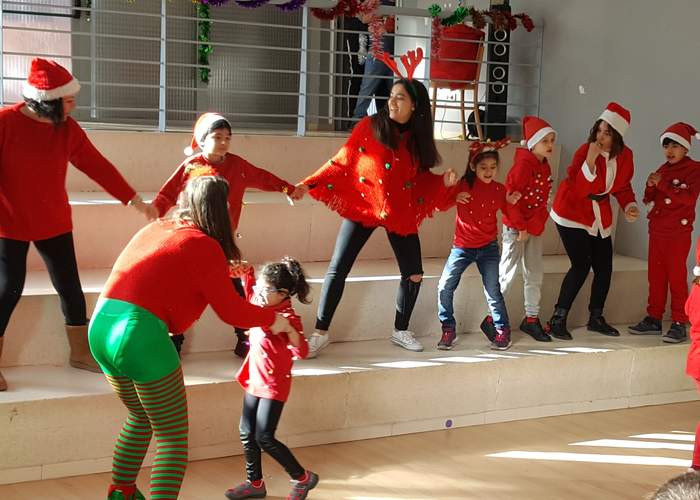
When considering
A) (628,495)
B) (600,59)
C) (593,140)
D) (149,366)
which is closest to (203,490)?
(149,366)

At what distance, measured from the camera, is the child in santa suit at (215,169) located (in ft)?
14.0

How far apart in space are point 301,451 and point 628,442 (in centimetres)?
168

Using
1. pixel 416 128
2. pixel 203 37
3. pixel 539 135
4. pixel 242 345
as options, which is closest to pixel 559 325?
pixel 539 135

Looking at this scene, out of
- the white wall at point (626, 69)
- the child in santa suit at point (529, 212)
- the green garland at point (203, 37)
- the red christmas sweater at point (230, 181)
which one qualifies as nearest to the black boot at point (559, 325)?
the child in santa suit at point (529, 212)

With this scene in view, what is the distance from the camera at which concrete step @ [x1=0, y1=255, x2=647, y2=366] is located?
4.31 metres

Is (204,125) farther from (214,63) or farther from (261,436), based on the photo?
(214,63)

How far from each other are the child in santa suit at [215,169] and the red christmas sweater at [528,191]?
1411 mm

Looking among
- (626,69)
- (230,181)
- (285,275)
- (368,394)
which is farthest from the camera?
(626,69)

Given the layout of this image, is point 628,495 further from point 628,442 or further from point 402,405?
point 402,405

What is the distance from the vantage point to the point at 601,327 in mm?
5609

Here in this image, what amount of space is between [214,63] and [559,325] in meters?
4.79

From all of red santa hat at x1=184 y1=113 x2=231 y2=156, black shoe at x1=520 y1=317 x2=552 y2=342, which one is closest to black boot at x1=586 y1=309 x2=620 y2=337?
black shoe at x1=520 y1=317 x2=552 y2=342

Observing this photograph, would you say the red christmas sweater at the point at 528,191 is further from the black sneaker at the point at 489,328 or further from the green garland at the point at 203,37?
the green garland at the point at 203,37

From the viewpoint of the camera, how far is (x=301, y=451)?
4.39 m
